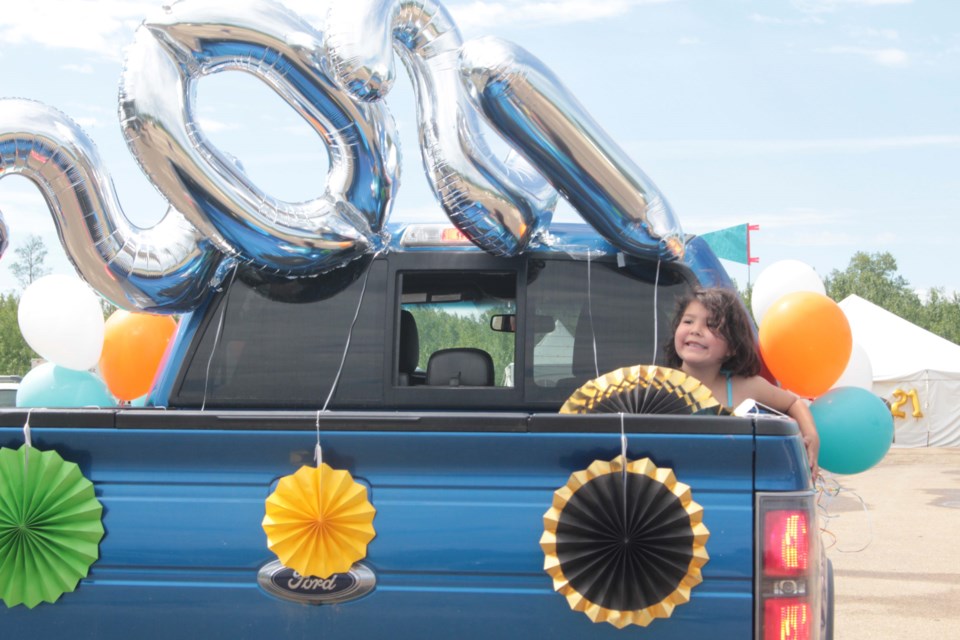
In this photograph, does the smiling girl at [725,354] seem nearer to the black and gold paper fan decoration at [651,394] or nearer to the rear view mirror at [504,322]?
the rear view mirror at [504,322]

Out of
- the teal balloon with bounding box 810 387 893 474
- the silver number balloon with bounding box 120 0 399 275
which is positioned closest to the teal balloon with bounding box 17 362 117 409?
the silver number balloon with bounding box 120 0 399 275

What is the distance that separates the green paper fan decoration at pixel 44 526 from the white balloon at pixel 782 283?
3655 mm

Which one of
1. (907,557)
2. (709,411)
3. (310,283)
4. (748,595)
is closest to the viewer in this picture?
(748,595)

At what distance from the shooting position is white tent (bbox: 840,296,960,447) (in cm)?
2478

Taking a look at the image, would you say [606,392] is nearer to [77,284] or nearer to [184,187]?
[184,187]

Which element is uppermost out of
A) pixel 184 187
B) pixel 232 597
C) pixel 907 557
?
pixel 184 187

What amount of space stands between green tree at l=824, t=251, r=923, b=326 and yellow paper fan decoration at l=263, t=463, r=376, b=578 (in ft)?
213

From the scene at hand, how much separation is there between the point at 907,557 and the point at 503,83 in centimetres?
736

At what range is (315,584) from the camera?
235 cm

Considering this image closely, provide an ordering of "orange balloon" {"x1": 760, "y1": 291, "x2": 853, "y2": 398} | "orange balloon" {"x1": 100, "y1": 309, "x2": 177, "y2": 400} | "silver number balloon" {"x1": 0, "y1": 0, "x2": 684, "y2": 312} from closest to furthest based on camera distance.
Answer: "silver number balloon" {"x1": 0, "y1": 0, "x2": 684, "y2": 312}
"orange balloon" {"x1": 760, "y1": 291, "x2": 853, "y2": 398}
"orange balloon" {"x1": 100, "y1": 309, "x2": 177, "y2": 400}

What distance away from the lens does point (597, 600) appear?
230 centimetres

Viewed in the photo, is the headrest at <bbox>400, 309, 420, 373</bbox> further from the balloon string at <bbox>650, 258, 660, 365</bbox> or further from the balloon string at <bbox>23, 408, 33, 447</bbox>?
the balloon string at <bbox>23, 408, 33, 447</bbox>

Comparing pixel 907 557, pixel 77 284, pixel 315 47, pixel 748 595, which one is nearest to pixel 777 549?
pixel 748 595

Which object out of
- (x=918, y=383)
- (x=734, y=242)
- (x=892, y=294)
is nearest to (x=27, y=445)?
(x=734, y=242)
